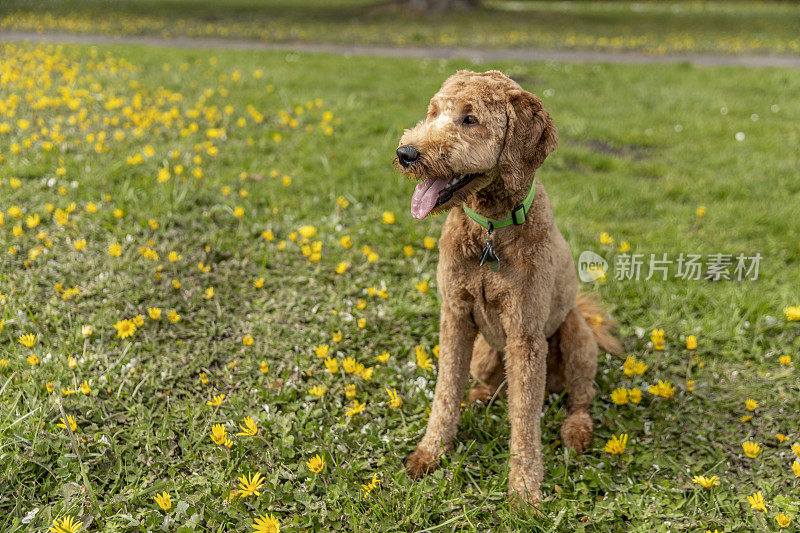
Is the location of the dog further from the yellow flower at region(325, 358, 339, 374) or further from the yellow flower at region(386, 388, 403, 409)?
the yellow flower at region(325, 358, 339, 374)

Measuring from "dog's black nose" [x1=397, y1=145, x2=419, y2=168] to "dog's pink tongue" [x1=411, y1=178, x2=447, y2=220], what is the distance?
122 millimetres

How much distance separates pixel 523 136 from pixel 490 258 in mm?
514

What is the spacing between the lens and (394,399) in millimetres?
2854

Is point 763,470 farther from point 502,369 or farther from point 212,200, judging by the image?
point 212,200

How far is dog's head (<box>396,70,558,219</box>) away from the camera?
6.78ft

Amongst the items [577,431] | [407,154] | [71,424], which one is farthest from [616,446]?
[71,424]

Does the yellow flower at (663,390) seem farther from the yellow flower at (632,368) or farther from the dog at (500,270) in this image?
the dog at (500,270)

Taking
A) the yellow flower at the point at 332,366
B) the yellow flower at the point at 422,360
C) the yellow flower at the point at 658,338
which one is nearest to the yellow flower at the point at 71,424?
the yellow flower at the point at 332,366

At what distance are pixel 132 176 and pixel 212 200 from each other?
762mm

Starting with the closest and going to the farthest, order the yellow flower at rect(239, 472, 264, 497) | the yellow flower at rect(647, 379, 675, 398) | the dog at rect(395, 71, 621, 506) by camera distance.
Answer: the dog at rect(395, 71, 621, 506) → the yellow flower at rect(239, 472, 264, 497) → the yellow flower at rect(647, 379, 675, 398)

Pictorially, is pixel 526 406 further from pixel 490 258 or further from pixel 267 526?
pixel 267 526

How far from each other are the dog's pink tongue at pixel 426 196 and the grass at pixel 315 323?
1.20 m

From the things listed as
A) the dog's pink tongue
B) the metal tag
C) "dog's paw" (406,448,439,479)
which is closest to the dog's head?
the dog's pink tongue

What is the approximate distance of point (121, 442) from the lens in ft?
8.77
